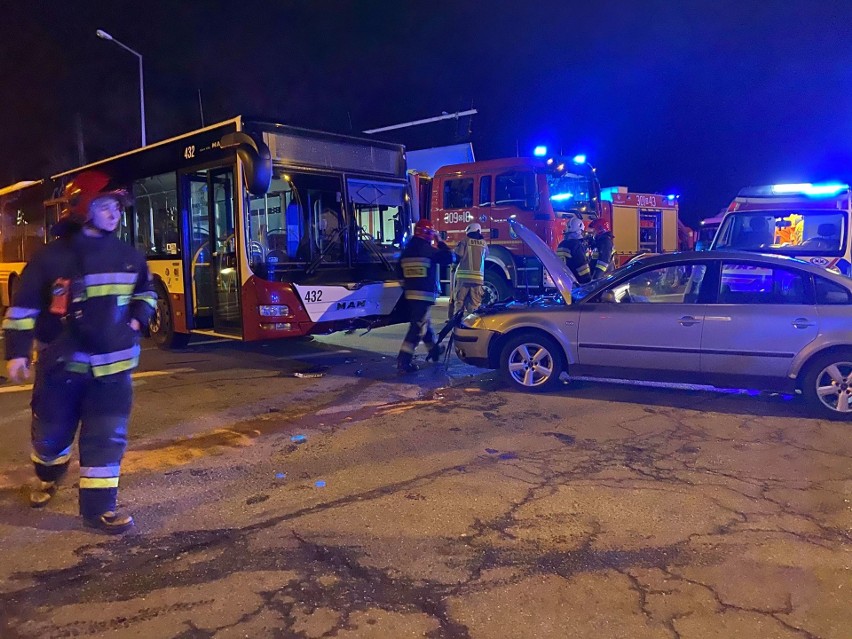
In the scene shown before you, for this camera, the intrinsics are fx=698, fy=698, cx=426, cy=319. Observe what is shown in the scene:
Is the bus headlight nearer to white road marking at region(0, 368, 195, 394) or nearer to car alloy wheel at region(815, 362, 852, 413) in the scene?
white road marking at region(0, 368, 195, 394)

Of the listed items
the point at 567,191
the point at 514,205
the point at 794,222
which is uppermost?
the point at 567,191

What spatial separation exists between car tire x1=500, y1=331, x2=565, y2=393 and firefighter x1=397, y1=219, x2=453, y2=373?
1.38 metres

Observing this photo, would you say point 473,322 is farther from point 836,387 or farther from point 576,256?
point 836,387

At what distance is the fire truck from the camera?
1191cm

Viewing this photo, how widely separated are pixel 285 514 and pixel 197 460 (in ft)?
4.35

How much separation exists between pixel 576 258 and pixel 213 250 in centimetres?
498

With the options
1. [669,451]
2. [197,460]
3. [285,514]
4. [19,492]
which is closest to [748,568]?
[669,451]

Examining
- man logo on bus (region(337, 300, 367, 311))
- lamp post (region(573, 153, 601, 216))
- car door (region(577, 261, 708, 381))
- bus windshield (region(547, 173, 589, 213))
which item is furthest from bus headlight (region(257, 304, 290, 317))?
lamp post (region(573, 153, 601, 216))

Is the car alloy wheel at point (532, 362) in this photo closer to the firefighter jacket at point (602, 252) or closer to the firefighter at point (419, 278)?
the firefighter at point (419, 278)

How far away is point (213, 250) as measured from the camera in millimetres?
8969

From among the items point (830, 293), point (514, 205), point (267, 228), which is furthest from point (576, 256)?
point (267, 228)

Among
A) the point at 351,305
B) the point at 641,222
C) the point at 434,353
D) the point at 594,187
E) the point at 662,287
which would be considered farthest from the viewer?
the point at 641,222

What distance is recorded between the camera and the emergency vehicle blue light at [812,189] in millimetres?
11273

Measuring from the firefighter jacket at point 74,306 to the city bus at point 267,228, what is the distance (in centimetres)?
374
